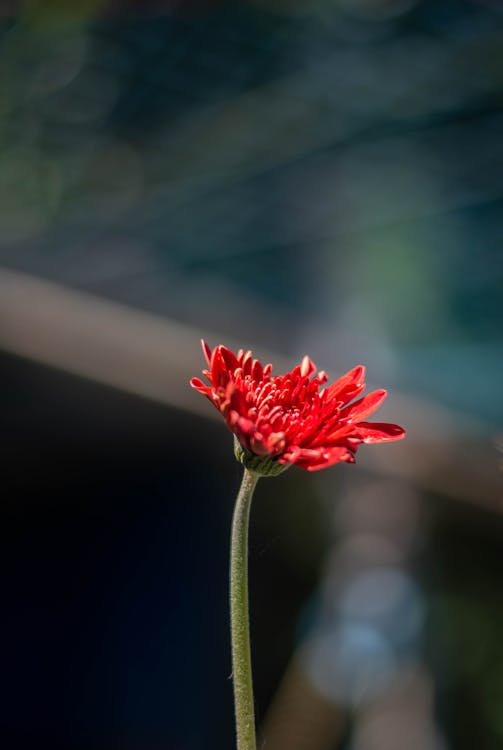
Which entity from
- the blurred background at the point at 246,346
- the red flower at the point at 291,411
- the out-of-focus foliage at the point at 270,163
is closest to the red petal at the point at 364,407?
the red flower at the point at 291,411

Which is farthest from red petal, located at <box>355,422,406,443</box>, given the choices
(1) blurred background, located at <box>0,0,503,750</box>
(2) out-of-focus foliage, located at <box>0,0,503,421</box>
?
(2) out-of-focus foliage, located at <box>0,0,503,421</box>

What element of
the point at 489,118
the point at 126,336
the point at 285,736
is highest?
the point at 489,118

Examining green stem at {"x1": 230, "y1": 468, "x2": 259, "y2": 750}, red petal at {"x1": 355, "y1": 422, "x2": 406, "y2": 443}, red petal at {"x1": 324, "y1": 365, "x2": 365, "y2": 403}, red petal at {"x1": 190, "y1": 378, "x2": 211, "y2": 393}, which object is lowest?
green stem at {"x1": 230, "y1": 468, "x2": 259, "y2": 750}

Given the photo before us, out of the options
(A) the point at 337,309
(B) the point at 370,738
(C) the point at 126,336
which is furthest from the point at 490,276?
(B) the point at 370,738

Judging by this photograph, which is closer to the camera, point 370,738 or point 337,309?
point 370,738

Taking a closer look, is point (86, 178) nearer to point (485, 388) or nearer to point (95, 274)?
point (95, 274)

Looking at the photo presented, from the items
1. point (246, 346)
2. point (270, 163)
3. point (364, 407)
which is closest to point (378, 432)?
point (364, 407)

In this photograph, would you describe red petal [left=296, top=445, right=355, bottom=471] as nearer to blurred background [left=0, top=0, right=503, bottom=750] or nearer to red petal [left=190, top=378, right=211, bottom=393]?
red petal [left=190, top=378, right=211, bottom=393]

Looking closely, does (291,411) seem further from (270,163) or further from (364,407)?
(270,163)
